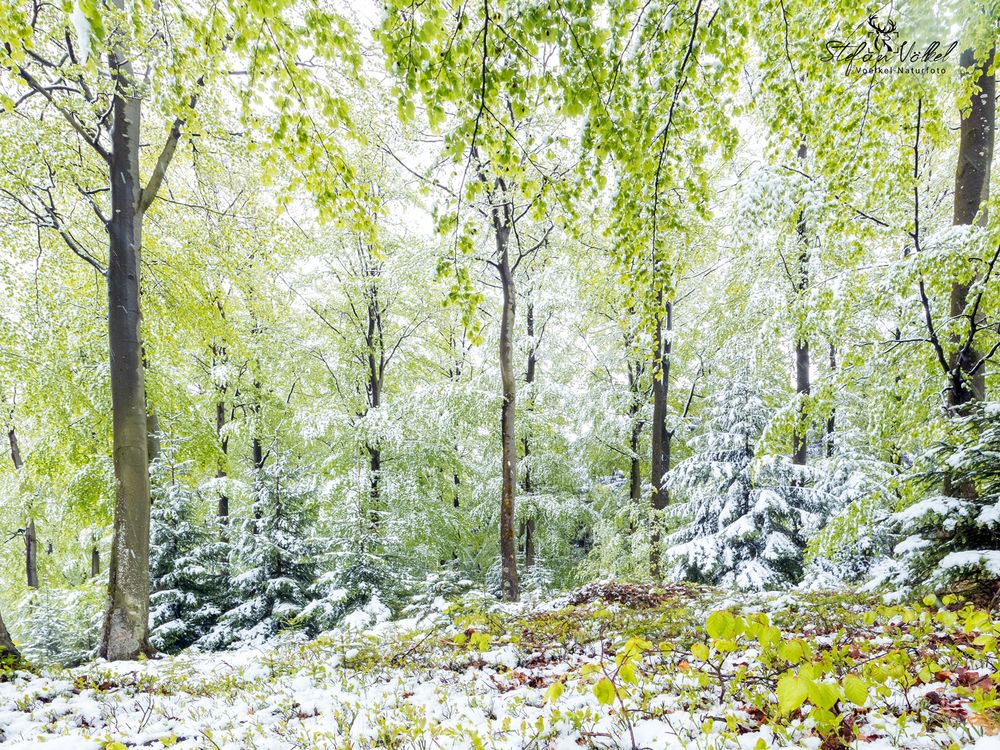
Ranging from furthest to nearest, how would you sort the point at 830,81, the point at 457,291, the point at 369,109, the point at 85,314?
the point at 85,314 → the point at 369,109 → the point at 830,81 → the point at 457,291

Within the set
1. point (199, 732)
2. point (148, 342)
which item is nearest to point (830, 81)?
point (199, 732)

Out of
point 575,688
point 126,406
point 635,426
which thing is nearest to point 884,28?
point 575,688

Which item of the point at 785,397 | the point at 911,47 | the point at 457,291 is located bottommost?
the point at 785,397

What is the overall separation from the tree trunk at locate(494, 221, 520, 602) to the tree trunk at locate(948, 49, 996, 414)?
551 cm

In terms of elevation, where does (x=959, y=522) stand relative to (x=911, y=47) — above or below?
below

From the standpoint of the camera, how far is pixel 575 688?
282 cm

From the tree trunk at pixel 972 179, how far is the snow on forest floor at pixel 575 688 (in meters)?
2.23

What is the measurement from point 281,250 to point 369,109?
104 inches

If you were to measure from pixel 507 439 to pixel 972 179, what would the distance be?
6.56 meters

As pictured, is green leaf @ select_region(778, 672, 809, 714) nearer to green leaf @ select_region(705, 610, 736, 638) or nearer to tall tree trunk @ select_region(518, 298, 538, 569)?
green leaf @ select_region(705, 610, 736, 638)

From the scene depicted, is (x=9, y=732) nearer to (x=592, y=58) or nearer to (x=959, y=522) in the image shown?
(x=592, y=58)

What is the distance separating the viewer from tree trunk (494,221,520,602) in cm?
845

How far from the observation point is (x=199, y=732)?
288cm

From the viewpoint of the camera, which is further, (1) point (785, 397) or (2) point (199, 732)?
(1) point (785, 397)
